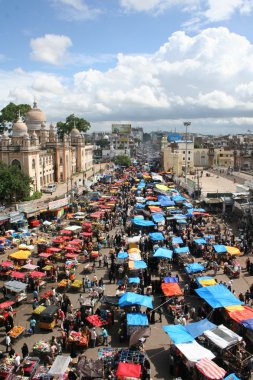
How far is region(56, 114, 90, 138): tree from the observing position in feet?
261

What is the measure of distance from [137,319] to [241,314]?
4056 millimetres

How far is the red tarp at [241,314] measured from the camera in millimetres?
13257

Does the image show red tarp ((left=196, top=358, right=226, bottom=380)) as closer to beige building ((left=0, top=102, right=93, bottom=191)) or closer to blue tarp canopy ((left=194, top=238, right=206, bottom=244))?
blue tarp canopy ((left=194, top=238, right=206, bottom=244))

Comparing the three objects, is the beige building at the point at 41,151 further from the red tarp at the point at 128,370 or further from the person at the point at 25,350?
the red tarp at the point at 128,370

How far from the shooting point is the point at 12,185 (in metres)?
37.2

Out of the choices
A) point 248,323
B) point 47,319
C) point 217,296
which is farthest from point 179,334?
point 47,319

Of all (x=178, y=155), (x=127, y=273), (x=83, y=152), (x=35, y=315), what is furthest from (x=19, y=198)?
(x=178, y=155)

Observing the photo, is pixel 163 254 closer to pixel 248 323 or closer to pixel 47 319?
pixel 248 323

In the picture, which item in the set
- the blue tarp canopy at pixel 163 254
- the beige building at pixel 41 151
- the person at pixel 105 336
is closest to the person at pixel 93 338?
the person at pixel 105 336

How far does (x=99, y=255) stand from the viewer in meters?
23.5

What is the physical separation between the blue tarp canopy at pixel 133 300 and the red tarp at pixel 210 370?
4.13 metres

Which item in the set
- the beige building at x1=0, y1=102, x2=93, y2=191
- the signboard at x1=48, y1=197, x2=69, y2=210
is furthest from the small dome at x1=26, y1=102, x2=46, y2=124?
the signboard at x1=48, y1=197, x2=69, y2=210

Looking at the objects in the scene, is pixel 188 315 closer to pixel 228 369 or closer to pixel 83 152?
pixel 228 369

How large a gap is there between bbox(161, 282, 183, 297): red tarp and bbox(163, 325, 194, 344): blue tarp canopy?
3215 millimetres
